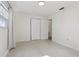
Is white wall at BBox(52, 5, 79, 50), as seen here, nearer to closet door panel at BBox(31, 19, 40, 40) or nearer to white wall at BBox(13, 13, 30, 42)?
closet door panel at BBox(31, 19, 40, 40)

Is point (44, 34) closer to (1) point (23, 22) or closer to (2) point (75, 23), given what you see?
(1) point (23, 22)

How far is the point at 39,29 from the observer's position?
803cm

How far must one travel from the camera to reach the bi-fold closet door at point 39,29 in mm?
7756

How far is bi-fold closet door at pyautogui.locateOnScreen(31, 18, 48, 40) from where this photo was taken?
305 inches

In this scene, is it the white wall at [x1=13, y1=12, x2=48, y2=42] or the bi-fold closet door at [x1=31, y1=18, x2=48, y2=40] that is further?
the bi-fold closet door at [x1=31, y1=18, x2=48, y2=40]

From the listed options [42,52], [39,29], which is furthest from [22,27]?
[42,52]

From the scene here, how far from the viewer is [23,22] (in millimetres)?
7086

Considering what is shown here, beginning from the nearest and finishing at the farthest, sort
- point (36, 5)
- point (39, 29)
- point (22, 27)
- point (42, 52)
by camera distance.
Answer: point (42, 52) → point (36, 5) → point (22, 27) → point (39, 29)

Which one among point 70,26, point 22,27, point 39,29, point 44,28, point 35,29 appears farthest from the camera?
point 44,28

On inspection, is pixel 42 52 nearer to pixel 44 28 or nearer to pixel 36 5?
pixel 36 5

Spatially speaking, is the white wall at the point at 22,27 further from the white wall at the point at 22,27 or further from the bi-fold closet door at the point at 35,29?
the bi-fold closet door at the point at 35,29

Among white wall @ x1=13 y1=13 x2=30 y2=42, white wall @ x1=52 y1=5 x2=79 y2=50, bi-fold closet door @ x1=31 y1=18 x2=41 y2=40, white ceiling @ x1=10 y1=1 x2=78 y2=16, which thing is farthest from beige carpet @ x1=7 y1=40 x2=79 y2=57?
bi-fold closet door @ x1=31 y1=18 x2=41 y2=40

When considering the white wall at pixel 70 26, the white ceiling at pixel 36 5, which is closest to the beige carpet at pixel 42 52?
the white wall at pixel 70 26

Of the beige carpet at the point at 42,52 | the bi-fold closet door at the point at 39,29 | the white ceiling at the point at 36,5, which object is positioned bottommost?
the beige carpet at the point at 42,52
